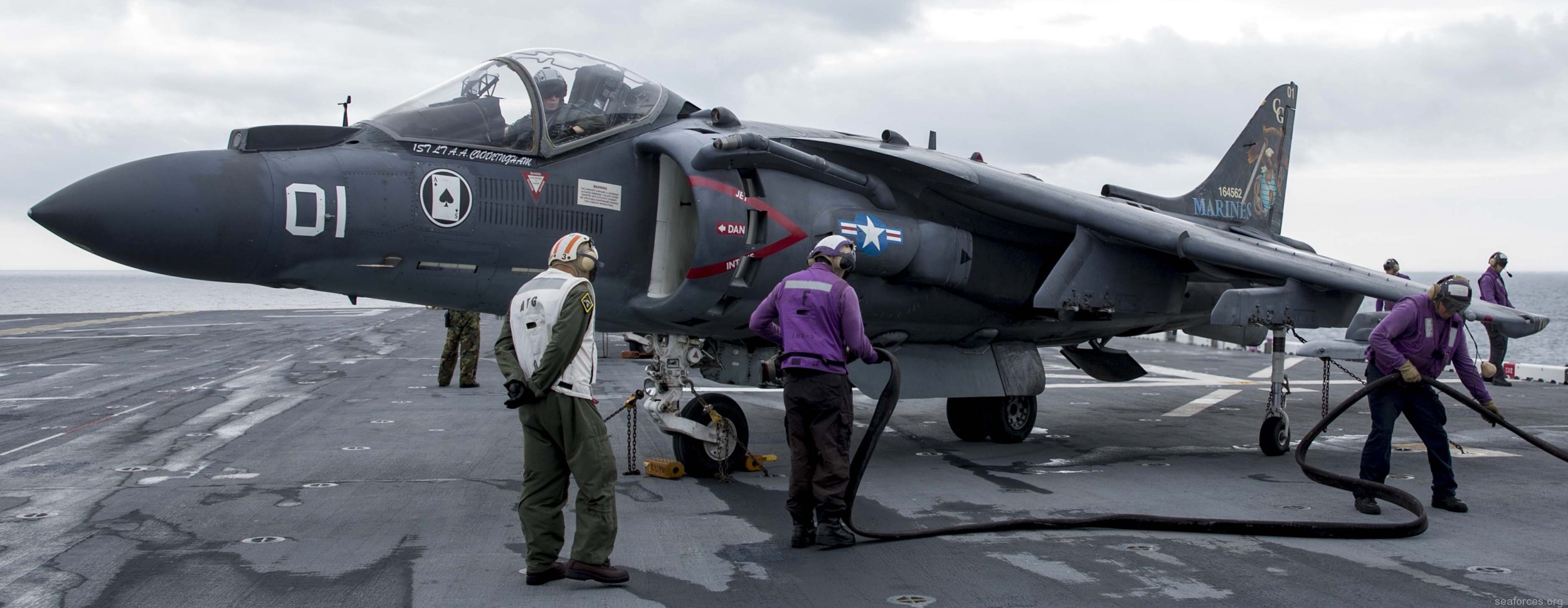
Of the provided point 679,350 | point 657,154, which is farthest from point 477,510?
point 657,154

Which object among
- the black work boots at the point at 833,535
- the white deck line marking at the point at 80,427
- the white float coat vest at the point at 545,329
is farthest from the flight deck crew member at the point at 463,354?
the white float coat vest at the point at 545,329

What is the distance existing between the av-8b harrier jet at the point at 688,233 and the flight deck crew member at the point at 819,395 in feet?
4.73

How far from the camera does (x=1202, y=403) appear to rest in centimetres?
1464

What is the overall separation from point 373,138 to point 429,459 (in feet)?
9.89

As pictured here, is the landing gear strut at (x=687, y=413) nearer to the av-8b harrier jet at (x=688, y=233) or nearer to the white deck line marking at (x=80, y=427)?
the av-8b harrier jet at (x=688, y=233)

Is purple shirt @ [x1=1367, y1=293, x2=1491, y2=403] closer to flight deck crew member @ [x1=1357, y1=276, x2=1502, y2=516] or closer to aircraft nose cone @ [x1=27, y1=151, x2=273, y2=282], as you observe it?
flight deck crew member @ [x1=1357, y1=276, x2=1502, y2=516]

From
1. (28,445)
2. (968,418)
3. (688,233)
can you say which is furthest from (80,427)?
(968,418)

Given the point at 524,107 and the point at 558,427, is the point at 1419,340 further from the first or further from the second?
the point at 524,107

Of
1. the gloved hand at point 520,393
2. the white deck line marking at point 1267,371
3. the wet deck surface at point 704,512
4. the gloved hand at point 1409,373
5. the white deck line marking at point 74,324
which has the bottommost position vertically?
the white deck line marking at point 74,324

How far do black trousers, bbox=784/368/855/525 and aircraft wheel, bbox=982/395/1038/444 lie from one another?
4.53 meters

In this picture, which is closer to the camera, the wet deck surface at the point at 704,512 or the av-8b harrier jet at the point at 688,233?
the wet deck surface at the point at 704,512

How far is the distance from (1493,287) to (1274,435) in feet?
27.3

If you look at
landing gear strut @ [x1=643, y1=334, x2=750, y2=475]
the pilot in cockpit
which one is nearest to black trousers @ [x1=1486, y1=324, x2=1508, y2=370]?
landing gear strut @ [x1=643, y1=334, x2=750, y2=475]

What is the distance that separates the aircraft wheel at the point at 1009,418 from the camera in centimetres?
1027
